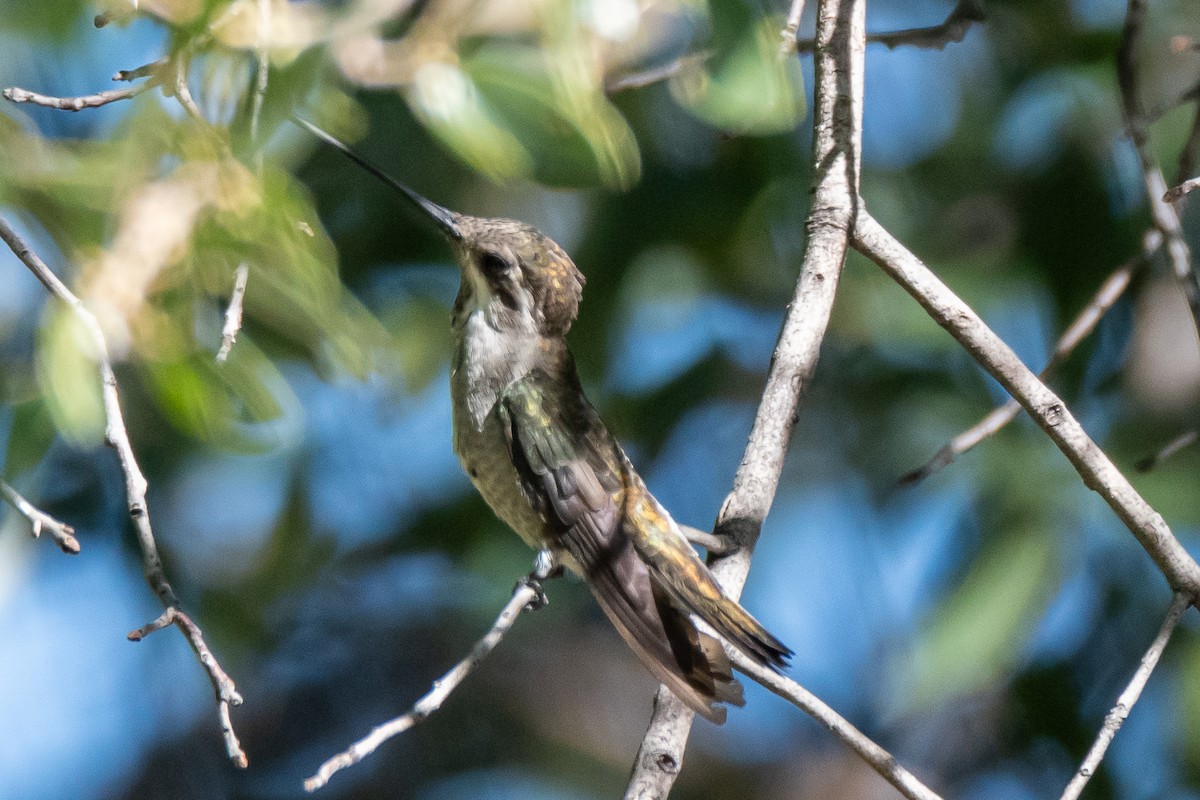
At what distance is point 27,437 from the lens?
5.08 ft

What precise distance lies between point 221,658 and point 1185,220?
3239 millimetres

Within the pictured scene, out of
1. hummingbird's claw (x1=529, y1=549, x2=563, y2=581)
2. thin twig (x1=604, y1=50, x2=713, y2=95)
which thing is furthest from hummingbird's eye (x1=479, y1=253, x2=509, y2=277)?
hummingbird's claw (x1=529, y1=549, x2=563, y2=581)

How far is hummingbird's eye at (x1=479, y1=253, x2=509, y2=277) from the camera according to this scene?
3.15 metres

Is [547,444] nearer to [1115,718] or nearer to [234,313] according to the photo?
[1115,718]

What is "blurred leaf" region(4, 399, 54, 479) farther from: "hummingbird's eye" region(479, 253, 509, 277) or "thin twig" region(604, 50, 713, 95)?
"hummingbird's eye" region(479, 253, 509, 277)

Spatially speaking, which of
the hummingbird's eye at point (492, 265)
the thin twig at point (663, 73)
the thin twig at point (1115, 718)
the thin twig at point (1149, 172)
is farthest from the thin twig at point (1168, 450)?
the hummingbird's eye at point (492, 265)

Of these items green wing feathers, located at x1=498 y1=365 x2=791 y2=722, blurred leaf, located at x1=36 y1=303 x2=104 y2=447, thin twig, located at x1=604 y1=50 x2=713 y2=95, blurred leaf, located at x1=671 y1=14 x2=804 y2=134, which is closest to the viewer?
blurred leaf, located at x1=36 y1=303 x2=104 y2=447

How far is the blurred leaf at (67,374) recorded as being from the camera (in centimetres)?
132

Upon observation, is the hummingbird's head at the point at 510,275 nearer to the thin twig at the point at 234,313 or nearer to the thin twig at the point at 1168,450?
the thin twig at the point at 1168,450

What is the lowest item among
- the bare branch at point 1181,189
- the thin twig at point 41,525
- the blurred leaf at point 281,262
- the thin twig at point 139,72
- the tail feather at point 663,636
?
the tail feather at point 663,636

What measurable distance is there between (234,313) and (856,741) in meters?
1.10

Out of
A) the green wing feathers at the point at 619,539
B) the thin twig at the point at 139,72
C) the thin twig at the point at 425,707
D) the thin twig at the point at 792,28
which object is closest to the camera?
the thin twig at the point at 139,72

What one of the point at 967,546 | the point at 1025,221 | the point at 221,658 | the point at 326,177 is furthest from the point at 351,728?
the point at 1025,221

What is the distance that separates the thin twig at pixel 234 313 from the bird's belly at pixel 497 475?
154cm
